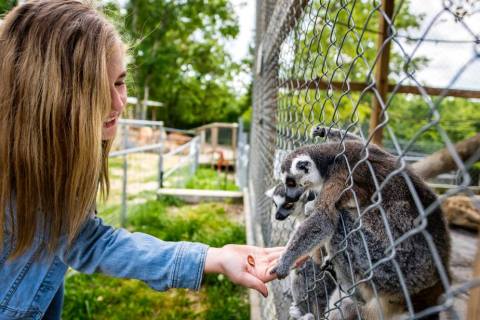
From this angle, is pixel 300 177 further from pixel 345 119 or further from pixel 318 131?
pixel 345 119

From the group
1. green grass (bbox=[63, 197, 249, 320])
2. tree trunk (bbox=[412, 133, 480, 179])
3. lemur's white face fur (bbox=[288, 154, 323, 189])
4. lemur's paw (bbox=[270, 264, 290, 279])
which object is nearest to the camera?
lemur's paw (bbox=[270, 264, 290, 279])

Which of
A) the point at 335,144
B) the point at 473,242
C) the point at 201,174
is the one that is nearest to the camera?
the point at 335,144

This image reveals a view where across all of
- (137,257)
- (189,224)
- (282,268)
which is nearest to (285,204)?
(282,268)

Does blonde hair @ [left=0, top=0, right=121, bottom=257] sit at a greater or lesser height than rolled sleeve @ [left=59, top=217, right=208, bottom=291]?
greater

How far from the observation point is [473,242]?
12.4ft

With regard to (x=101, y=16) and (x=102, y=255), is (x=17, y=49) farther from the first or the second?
(x=102, y=255)

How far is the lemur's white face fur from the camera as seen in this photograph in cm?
191

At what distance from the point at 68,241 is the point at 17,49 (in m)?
0.80

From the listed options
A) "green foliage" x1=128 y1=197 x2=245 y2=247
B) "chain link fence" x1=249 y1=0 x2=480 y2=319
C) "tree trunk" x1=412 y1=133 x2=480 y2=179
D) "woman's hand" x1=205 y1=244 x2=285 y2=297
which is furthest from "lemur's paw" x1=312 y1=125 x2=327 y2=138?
"green foliage" x1=128 y1=197 x2=245 y2=247

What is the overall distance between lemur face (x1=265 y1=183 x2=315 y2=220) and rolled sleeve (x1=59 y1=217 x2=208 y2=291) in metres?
0.50

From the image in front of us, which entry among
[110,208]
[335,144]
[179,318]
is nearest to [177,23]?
[110,208]

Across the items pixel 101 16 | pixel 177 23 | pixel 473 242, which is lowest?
pixel 473 242

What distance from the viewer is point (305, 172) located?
1959mm

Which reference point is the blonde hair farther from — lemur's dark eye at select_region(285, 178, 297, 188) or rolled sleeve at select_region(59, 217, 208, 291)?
lemur's dark eye at select_region(285, 178, 297, 188)
